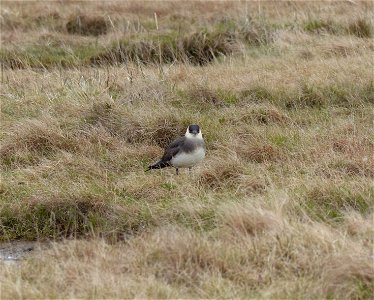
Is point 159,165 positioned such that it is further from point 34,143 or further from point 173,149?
point 34,143

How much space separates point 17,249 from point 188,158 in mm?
1643

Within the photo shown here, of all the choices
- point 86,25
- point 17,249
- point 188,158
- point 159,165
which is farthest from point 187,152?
point 86,25

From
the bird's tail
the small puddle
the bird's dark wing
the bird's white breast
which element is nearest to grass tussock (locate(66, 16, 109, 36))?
the bird's tail

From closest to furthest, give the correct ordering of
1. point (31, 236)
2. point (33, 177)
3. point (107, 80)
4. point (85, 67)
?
point (31, 236), point (33, 177), point (107, 80), point (85, 67)

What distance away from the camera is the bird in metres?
6.82

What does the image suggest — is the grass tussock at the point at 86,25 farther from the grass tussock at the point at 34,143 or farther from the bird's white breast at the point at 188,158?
the bird's white breast at the point at 188,158

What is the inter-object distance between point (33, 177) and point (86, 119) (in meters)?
1.55

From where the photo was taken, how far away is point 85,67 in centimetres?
1169

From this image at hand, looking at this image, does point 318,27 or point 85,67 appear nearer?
point 85,67

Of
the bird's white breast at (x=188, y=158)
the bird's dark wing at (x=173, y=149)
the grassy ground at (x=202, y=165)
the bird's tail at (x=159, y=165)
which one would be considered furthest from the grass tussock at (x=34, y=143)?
the bird's white breast at (x=188, y=158)

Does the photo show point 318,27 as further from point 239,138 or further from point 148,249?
point 148,249

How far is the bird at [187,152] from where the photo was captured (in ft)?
22.4

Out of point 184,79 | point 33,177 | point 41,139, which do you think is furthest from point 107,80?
point 33,177

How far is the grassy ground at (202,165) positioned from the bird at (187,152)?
15 centimetres
